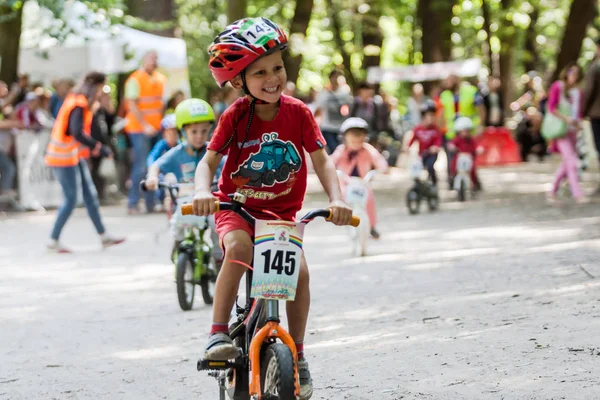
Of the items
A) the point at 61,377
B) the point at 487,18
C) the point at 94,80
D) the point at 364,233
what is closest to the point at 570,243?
the point at 364,233

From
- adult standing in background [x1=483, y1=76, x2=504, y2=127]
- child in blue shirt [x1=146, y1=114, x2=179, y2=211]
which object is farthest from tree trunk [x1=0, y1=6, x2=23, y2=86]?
adult standing in background [x1=483, y1=76, x2=504, y2=127]

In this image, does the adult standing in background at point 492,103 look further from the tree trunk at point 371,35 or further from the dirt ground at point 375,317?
the tree trunk at point 371,35

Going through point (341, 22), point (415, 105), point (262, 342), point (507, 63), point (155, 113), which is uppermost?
point (341, 22)

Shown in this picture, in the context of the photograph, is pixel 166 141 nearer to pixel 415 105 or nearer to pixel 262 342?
pixel 262 342

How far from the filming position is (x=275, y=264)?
4934 mm

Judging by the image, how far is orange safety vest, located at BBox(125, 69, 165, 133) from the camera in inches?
698

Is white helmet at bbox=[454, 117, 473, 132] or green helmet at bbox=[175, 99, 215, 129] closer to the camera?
green helmet at bbox=[175, 99, 215, 129]

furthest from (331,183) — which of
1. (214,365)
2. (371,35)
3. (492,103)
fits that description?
(371,35)

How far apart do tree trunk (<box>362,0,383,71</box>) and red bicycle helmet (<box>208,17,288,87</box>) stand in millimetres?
28311

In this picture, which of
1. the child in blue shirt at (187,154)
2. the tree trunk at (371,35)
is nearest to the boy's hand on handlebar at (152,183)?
the child in blue shirt at (187,154)

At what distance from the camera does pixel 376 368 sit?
21.2ft

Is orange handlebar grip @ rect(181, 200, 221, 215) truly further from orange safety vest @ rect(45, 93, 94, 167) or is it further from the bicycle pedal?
orange safety vest @ rect(45, 93, 94, 167)

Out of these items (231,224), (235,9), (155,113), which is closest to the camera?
(231,224)

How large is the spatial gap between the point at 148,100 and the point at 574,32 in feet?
42.3
